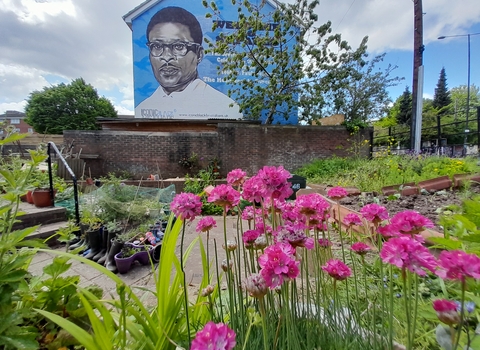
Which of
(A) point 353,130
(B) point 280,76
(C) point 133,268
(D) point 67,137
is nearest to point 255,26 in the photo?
(B) point 280,76

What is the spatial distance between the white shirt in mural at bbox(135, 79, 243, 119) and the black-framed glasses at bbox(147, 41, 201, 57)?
4.98ft

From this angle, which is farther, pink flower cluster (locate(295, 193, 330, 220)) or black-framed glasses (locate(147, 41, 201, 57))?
black-framed glasses (locate(147, 41, 201, 57))

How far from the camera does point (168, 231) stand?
1.15 m

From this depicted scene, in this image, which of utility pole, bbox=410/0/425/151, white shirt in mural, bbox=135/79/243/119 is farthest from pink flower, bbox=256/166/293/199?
white shirt in mural, bbox=135/79/243/119

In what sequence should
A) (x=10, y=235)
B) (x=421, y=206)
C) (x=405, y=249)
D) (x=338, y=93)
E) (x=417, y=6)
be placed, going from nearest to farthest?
(x=405, y=249) < (x=10, y=235) < (x=421, y=206) < (x=417, y=6) < (x=338, y=93)

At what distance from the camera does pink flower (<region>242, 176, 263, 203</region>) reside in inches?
32.8

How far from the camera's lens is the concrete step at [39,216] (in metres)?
3.01

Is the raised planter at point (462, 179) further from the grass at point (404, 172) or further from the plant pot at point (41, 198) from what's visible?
the plant pot at point (41, 198)

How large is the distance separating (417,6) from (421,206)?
692cm

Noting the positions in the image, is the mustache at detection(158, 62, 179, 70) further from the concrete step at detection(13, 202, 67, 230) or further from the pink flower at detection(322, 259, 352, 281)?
the pink flower at detection(322, 259, 352, 281)

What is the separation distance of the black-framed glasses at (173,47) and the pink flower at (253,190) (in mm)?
11767

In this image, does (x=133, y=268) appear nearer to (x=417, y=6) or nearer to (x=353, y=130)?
(x=353, y=130)

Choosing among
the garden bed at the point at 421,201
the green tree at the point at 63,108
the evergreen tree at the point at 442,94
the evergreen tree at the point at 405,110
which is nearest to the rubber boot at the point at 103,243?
the garden bed at the point at 421,201

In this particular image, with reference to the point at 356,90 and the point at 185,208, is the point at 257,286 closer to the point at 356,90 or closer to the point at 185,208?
the point at 185,208
